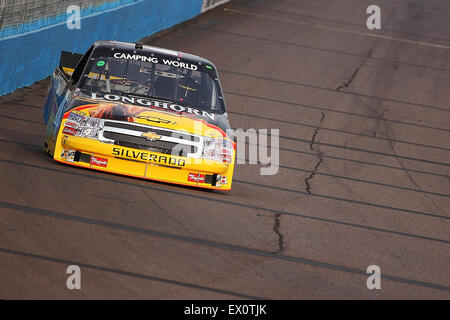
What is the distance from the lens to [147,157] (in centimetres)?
858

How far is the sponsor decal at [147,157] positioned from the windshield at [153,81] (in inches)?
46.5

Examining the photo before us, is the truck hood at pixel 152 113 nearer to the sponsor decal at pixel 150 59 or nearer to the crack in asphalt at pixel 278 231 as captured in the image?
the sponsor decal at pixel 150 59

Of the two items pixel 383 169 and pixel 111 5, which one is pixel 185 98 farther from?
pixel 111 5

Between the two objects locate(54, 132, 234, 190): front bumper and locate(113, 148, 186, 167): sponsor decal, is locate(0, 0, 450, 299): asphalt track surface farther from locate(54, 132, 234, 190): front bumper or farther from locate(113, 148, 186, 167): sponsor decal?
locate(113, 148, 186, 167): sponsor decal

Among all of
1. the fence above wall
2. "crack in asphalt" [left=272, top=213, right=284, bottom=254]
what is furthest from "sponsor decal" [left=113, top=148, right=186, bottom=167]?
the fence above wall

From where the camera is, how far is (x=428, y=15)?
3347 centimetres

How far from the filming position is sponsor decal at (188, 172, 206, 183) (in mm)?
8789

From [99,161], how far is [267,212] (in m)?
1.89

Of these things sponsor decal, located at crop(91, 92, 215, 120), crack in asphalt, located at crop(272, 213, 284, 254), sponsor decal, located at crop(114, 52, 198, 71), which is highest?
sponsor decal, located at crop(114, 52, 198, 71)

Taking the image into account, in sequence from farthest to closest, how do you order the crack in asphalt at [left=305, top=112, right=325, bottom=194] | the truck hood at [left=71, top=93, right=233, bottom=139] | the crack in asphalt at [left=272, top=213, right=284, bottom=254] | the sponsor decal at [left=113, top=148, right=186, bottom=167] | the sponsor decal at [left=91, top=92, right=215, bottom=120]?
the crack in asphalt at [left=305, top=112, right=325, bottom=194] < the sponsor decal at [left=91, top=92, right=215, bottom=120] < the truck hood at [left=71, top=93, right=233, bottom=139] < the sponsor decal at [left=113, top=148, right=186, bottom=167] < the crack in asphalt at [left=272, top=213, right=284, bottom=254]

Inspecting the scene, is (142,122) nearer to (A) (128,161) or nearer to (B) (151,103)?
(A) (128,161)

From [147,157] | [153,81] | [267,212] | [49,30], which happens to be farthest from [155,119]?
[49,30]

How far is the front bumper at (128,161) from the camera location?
8.55 meters

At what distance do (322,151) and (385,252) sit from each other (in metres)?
5.34
